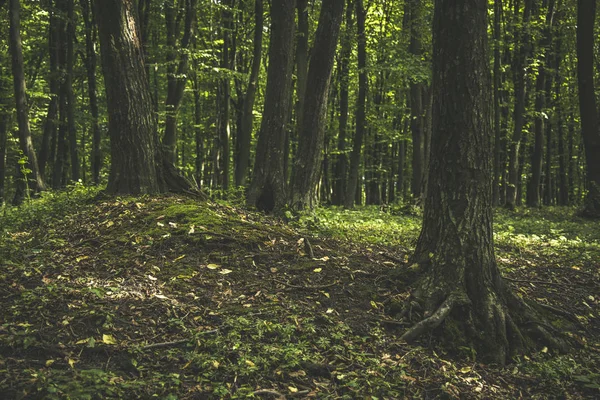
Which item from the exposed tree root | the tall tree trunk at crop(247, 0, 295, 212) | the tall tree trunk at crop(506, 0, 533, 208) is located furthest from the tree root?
the tall tree trunk at crop(506, 0, 533, 208)

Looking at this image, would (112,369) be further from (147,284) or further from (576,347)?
(576,347)

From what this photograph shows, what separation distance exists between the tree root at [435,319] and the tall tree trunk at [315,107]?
5021 mm

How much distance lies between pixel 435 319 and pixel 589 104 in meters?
12.5

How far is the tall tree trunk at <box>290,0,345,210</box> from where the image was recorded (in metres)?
9.54

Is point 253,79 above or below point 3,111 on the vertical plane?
above

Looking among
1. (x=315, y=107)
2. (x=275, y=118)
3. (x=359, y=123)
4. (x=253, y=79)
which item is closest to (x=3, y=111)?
(x=253, y=79)

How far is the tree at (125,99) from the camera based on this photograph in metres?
7.33

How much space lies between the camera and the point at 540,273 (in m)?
7.17

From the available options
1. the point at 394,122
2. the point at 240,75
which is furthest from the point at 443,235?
the point at 394,122

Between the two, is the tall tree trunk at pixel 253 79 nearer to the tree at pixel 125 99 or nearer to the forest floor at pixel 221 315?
the tree at pixel 125 99

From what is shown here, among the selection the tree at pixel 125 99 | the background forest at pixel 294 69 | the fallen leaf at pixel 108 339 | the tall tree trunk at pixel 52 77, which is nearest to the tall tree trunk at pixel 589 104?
the background forest at pixel 294 69

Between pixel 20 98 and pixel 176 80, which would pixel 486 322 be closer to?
pixel 20 98

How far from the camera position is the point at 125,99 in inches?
291

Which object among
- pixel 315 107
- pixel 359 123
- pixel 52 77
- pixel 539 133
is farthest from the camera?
pixel 539 133
